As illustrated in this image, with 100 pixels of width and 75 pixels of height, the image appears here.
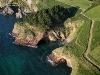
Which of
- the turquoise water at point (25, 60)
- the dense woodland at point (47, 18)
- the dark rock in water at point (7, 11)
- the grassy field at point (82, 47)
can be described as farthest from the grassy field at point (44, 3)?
the turquoise water at point (25, 60)

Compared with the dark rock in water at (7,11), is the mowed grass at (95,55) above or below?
above

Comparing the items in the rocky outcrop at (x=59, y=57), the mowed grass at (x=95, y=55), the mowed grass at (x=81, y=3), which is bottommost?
the rocky outcrop at (x=59, y=57)

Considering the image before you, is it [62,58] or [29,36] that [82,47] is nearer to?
[62,58]

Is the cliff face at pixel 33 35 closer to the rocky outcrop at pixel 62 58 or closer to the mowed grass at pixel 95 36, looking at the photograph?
the rocky outcrop at pixel 62 58

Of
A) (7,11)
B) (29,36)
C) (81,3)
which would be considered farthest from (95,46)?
(7,11)

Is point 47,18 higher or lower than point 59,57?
higher

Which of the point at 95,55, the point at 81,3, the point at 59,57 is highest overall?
the point at 81,3

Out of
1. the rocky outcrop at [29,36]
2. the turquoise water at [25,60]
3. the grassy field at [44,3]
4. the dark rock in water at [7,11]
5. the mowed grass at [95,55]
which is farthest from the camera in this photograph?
the dark rock in water at [7,11]
